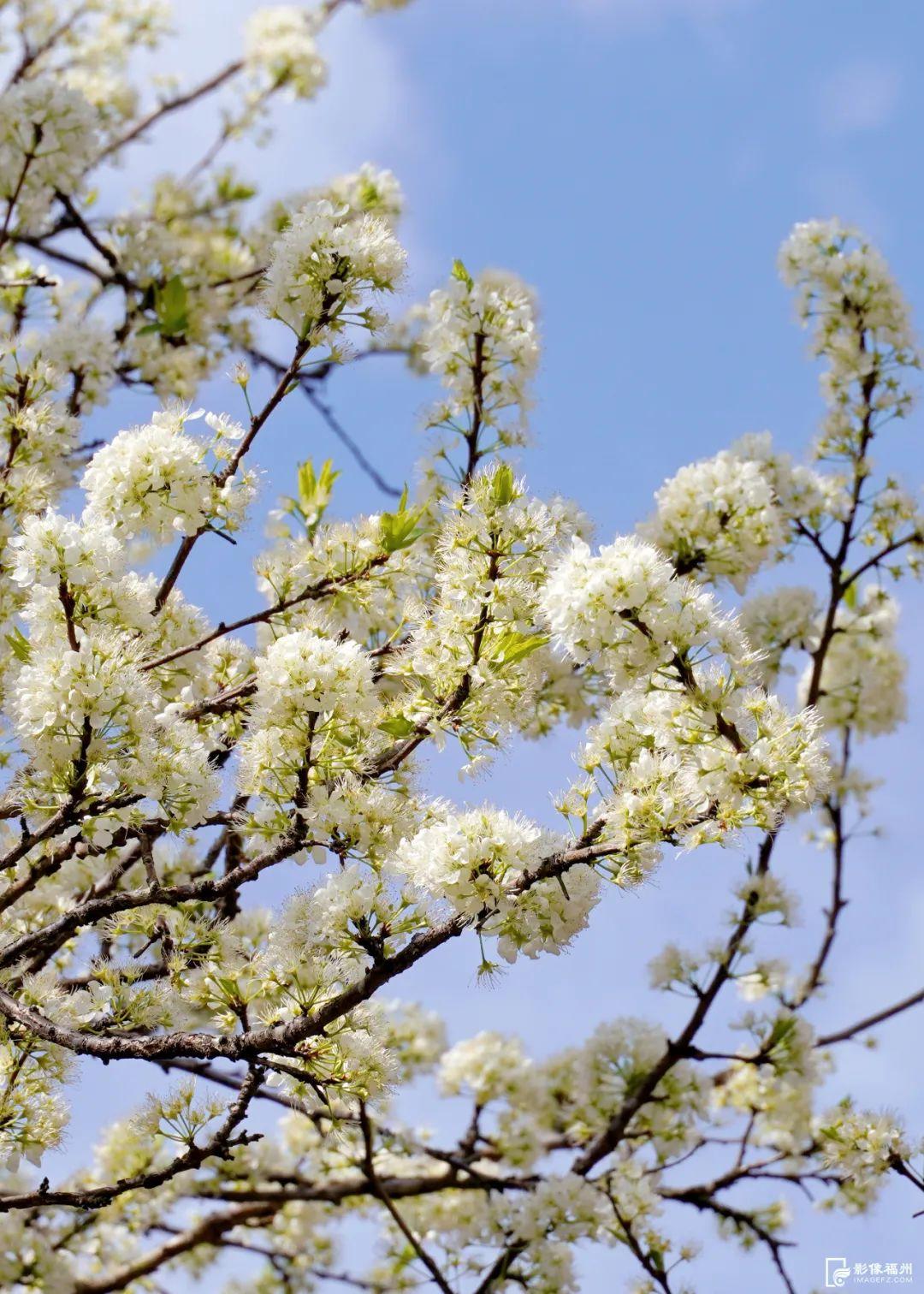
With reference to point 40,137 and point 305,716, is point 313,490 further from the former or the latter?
point 40,137

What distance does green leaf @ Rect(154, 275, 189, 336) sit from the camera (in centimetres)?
703

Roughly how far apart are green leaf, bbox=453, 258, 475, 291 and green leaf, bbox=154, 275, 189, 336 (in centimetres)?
245

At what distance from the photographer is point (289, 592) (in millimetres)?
4547

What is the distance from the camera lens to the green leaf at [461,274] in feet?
16.2

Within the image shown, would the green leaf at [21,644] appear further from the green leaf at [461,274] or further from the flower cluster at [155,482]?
the green leaf at [461,274]

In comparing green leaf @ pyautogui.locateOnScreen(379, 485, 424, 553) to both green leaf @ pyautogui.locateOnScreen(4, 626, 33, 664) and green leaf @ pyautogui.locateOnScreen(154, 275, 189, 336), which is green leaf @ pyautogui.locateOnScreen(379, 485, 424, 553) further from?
green leaf @ pyautogui.locateOnScreen(154, 275, 189, 336)

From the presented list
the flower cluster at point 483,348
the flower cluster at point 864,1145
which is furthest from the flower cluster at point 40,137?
the flower cluster at point 864,1145

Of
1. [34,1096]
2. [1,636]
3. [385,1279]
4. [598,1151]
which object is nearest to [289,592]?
[1,636]

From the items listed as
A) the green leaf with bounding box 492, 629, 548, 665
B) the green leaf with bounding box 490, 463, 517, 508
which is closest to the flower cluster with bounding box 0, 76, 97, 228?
the green leaf with bounding box 490, 463, 517, 508

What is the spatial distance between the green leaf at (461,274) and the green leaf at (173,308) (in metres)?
2.45

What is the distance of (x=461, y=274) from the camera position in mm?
5012

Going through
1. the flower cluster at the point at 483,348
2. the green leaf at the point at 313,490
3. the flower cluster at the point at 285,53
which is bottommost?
the green leaf at the point at 313,490

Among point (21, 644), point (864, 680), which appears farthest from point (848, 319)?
point (21, 644)

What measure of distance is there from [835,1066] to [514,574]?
5.44 m
